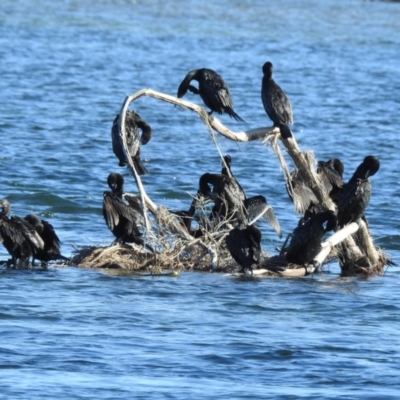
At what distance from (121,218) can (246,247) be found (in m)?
1.33

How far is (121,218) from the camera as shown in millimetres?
12961

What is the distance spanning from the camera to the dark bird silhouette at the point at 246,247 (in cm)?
1232

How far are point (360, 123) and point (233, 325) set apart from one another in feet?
49.2

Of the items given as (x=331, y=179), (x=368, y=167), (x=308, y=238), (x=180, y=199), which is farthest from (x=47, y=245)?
(x=180, y=199)

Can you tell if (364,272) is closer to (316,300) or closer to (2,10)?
(316,300)

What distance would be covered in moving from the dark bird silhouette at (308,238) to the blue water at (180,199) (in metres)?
0.24

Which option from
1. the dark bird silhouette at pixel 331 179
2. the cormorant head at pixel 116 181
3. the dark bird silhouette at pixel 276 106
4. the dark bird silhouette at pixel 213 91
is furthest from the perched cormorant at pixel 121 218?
the dark bird silhouette at pixel 331 179

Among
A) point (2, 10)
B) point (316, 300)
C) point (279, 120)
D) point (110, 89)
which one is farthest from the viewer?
point (2, 10)

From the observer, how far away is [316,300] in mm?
11812

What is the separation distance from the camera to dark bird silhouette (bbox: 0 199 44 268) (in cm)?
1244

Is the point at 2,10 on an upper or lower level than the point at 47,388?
upper

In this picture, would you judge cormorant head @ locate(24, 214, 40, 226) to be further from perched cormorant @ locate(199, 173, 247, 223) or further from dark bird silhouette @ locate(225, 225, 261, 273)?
dark bird silhouette @ locate(225, 225, 261, 273)

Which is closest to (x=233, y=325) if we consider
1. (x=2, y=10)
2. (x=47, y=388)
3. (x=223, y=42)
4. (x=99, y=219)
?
(x=47, y=388)

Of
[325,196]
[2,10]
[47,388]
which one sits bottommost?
[47,388]
